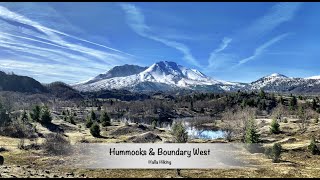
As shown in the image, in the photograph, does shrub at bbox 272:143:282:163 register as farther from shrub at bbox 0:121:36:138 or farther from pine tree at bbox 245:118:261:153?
shrub at bbox 0:121:36:138

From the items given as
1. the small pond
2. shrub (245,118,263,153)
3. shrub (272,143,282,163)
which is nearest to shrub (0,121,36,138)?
the small pond

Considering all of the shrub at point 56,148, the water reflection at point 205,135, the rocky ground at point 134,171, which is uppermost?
the water reflection at point 205,135

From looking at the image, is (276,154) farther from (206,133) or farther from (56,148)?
(206,133)

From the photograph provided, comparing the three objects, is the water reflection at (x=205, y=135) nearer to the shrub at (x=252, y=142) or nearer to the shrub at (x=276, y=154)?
the shrub at (x=252, y=142)

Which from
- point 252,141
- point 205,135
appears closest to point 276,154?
point 252,141

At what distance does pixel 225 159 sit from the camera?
80250 mm

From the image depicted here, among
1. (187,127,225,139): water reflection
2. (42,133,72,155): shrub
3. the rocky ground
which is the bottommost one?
the rocky ground

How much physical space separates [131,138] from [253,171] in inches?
1958

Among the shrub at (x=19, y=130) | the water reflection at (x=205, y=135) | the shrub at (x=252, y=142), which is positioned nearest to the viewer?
the shrub at (x=252, y=142)

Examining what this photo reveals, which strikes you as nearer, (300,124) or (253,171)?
(253,171)

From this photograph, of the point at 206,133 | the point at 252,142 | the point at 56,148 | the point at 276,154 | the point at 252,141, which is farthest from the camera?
the point at 206,133

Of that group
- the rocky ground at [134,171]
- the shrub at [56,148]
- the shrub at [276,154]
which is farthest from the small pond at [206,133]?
the shrub at [56,148]

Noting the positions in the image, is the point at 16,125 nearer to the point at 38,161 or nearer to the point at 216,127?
the point at 38,161

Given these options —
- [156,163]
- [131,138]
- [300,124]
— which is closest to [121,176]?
[156,163]
